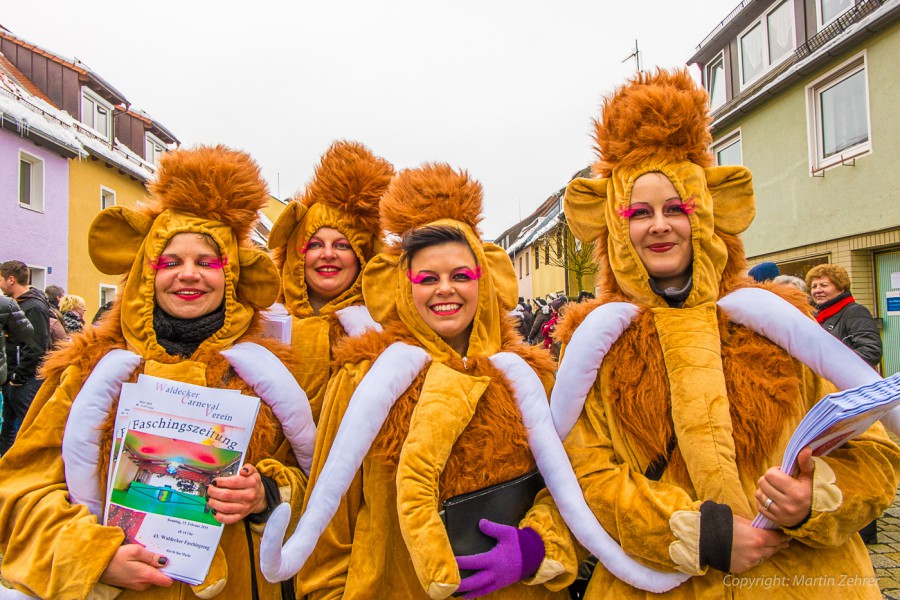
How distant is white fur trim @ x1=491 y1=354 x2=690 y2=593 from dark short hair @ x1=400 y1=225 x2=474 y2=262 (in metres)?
0.43

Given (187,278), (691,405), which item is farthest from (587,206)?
(187,278)

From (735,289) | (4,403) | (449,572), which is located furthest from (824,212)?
(4,403)

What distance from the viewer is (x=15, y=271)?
5.66m

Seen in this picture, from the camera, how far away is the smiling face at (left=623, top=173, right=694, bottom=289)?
6.23 ft

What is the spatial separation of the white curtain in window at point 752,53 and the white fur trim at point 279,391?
13801 millimetres

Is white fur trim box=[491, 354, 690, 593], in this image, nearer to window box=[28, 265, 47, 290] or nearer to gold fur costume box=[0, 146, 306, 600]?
gold fur costume box=[0, 146, 306, 600]

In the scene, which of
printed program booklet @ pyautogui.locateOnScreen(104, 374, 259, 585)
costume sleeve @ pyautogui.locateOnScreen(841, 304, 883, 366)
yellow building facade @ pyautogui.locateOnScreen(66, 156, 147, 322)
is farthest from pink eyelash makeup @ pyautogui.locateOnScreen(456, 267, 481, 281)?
yellow building facade @ pyautogui.locateOnScreen(66, 156, 147, 322)

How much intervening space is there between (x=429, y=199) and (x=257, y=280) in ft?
A: 2.30

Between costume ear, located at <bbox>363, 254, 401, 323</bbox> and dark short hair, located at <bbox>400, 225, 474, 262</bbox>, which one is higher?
dark short hair, located at <bbox>400, 225, 474, 262</bbox>

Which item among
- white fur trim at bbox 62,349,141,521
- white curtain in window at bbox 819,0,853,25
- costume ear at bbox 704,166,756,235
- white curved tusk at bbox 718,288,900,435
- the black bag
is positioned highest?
white curtain in window at bbox 819,0,853,25

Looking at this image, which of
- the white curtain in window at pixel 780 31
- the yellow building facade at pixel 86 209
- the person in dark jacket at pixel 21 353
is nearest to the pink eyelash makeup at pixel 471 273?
the person in dark jacket at pixel 21 353

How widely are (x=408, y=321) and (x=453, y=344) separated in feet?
0.63

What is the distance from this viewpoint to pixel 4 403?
550 cm

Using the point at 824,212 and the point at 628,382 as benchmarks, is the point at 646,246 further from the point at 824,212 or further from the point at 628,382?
the point at 824,212
